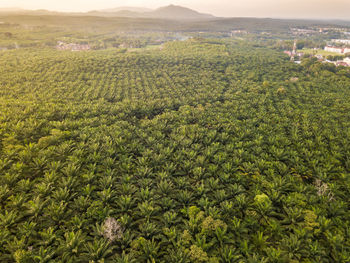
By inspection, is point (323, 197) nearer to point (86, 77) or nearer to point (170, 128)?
point (170, 128)

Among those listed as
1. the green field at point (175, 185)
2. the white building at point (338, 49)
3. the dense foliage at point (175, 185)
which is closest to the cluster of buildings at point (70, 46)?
the dense foliage at point (175, 185)

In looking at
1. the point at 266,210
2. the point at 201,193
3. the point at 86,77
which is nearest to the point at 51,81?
the point at 86,77

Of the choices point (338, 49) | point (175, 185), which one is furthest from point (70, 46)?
point (338, 49)

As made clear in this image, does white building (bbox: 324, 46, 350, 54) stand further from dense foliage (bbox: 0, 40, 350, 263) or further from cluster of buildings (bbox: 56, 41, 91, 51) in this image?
cluster of buildings (bbox: 56, 41, 91, 51)

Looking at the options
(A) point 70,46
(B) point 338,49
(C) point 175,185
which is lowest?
(C) point 175,185

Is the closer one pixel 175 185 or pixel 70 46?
pixel 175 185

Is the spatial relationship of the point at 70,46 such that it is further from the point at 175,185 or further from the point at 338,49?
the point at 338,49

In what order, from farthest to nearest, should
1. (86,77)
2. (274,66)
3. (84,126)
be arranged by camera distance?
(274,66)
(86,77)
(84,126)

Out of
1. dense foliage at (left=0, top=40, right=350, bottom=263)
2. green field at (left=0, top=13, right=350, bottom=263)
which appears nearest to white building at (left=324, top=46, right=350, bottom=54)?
green field at (left=0, top=13, right=350, bottom=263)
